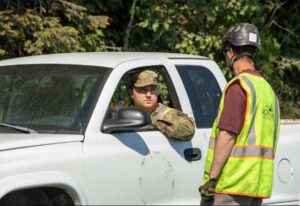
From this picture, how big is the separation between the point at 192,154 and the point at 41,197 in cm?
122

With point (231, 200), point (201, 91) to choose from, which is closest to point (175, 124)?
point (201, 91)

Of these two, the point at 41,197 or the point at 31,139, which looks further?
the point at 41,197

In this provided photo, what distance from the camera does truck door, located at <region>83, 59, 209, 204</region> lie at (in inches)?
220

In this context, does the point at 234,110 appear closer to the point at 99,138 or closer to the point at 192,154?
the point at 99,138

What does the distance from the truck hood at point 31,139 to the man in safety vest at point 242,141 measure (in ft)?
3.18


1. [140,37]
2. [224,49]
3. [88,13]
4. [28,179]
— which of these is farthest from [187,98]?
[140,37]

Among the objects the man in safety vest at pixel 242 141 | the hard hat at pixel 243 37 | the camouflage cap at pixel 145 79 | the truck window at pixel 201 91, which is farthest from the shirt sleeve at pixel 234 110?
the truck window at pixel 201 91

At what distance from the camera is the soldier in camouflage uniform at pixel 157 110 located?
6074mm

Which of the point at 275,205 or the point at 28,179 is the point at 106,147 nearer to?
the point at 28,179

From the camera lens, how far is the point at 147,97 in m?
6.36

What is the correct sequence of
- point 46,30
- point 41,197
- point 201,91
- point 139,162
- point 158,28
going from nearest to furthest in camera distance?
1. point 41,197
2. point 139,162
3. point 201,91
4. point 46,30
5. point 158,28

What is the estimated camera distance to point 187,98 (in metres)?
6.48

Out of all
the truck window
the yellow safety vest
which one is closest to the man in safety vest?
the yellow safety vest

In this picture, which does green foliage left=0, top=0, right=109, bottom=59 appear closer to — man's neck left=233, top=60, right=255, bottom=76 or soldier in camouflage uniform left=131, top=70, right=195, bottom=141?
soldier in camouflage uniform left=131, top=70, right=195, bottom=141
